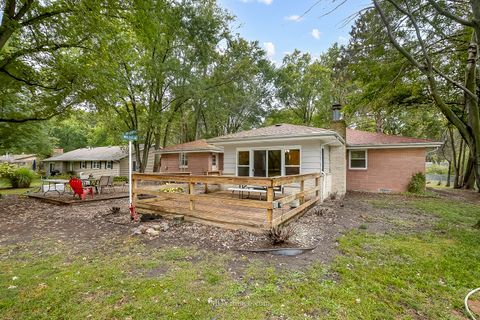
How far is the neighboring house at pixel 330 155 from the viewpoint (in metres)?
9.14

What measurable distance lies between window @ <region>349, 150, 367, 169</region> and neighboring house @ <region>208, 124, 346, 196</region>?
3.08m

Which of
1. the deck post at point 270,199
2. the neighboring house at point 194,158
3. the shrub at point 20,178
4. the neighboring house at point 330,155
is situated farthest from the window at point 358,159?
the shrub at point 20,178

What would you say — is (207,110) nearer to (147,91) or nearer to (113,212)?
(147,91)

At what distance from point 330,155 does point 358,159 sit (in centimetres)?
357

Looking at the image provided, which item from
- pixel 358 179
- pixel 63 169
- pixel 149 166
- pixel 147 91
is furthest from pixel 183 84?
pixel 63 169

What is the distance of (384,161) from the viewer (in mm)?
13125

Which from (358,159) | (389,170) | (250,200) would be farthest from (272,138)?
(389,170)

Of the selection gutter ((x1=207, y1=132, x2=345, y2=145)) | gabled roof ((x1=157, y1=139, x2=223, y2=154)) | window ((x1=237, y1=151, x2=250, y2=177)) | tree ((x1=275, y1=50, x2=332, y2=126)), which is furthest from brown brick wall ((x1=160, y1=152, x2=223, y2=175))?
tree ((x1=275, y1=50, x2=332, y2=126))

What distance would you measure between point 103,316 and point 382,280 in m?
3.76

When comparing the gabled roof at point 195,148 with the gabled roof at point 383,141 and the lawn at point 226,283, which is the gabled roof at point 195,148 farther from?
the lawn at point 226,283

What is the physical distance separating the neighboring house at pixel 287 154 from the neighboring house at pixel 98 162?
16.6 meters

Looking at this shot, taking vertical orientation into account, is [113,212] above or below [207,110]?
below

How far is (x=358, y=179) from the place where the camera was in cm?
1385

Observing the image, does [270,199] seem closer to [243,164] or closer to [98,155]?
[243,164]
